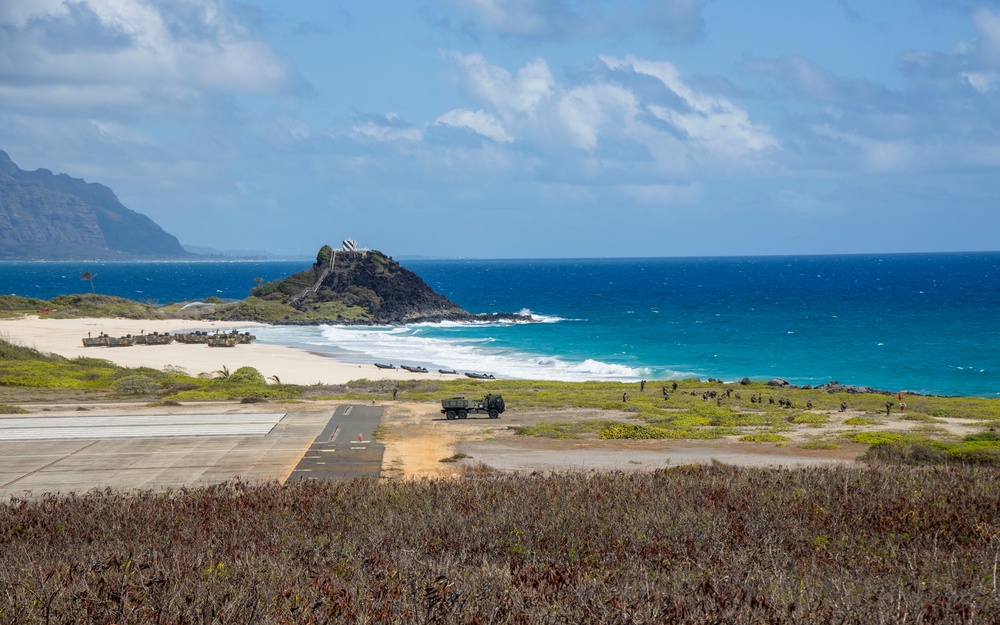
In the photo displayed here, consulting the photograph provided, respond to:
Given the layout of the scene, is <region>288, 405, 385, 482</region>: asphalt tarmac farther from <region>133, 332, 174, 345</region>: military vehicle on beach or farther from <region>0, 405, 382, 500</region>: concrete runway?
<region>133, 332, 174, 345</region>: military vehicle on beach

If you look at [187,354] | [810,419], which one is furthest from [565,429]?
[187,354]

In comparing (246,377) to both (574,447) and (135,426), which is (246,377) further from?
(574,447)

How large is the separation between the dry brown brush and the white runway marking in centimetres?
1542

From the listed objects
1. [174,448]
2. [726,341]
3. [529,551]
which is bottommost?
[174,448]

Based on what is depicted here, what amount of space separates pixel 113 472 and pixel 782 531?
838 inches

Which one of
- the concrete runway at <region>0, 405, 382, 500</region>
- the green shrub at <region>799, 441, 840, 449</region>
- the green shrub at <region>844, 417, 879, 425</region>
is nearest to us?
the concrete runway at <region>0, 405, 382, 500</region>

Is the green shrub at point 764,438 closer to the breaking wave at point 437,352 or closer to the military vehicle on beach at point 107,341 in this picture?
the breaking wave at point 437,352

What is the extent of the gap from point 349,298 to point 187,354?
164 feet

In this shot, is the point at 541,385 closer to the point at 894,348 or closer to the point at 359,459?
the point at 359,459

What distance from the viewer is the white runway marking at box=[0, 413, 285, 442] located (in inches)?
1414

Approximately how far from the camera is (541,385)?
57438 mm

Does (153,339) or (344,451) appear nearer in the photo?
(344,451)

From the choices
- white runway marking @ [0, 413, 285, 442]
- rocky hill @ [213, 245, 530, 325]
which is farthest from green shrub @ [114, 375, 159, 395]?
rocky hill @ [213, 245, 530, 325]

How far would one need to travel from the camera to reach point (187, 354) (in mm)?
80250
